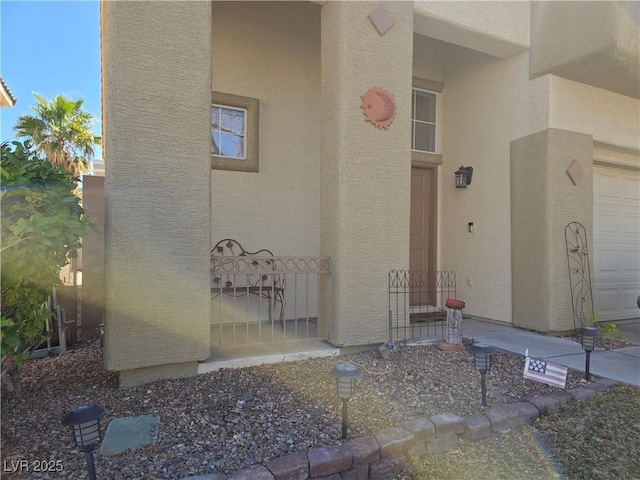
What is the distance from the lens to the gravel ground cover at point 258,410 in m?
2.26

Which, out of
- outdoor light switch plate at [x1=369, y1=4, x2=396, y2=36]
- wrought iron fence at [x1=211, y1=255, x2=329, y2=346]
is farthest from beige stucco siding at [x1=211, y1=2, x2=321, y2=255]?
outdoor light switch plate at [x1=369, y1=4, x2=396, y2=36]

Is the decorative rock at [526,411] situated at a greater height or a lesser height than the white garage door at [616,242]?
lesser

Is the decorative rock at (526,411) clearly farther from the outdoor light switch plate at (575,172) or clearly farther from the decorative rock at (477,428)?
the outdoor light switch plate at (575,172)

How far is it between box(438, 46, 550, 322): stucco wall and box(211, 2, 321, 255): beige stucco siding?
2.31m

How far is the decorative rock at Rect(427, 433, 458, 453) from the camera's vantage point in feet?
8.39

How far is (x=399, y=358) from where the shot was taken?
3916 mm

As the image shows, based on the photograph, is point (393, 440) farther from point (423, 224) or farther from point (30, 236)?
point (423, 224)

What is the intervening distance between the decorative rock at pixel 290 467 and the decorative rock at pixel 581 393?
2340 millimetres

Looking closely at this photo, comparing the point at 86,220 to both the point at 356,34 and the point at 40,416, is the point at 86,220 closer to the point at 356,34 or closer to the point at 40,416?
the point at 40,416

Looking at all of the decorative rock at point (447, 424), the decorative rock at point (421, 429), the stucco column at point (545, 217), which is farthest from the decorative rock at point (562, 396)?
the stucco column at point (545, 217)

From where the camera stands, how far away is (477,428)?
2674mm

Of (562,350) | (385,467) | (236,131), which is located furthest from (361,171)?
(562,350)

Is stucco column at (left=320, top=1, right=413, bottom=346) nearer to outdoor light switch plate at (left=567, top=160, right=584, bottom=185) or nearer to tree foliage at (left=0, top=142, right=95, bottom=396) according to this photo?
tree foliage at (left=0, top=142, right=95, bottom=396)

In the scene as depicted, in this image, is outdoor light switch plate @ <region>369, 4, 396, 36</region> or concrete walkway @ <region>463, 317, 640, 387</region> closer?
concrete walkway @ <region>463, 317, 640, 387</region>
